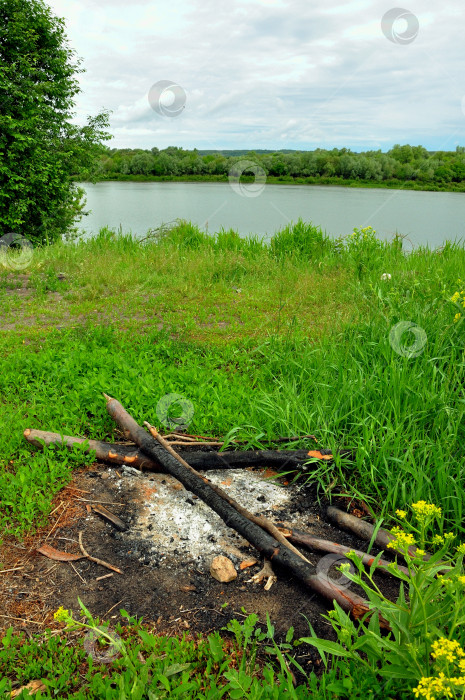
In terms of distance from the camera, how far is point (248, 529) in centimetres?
278

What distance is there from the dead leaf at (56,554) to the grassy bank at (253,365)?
0.22 m

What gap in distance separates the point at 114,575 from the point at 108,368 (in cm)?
261

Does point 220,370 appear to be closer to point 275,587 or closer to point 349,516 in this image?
point 349,516

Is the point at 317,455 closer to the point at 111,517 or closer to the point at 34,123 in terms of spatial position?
the point at 111,517

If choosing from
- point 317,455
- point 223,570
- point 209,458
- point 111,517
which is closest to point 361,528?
point 317,455

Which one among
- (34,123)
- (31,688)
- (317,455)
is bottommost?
(31,688)

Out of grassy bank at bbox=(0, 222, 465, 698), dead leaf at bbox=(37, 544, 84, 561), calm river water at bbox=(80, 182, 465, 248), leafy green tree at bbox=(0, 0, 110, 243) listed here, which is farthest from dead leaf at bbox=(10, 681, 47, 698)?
leafy green tree at bbox=(0, 0, 110, 243)

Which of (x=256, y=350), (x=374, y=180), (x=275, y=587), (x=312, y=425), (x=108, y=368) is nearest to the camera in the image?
(x=275, y=587)

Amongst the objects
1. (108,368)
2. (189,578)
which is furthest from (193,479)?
(108,368)

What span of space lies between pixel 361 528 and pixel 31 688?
6.10ft

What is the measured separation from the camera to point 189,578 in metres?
2.62

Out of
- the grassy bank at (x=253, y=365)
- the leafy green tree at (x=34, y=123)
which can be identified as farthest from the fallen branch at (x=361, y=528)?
the leafy green tree at (x=34, y=123)

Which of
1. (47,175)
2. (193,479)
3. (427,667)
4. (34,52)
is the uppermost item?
(34,52)

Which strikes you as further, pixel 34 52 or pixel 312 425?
pixel 34 52
